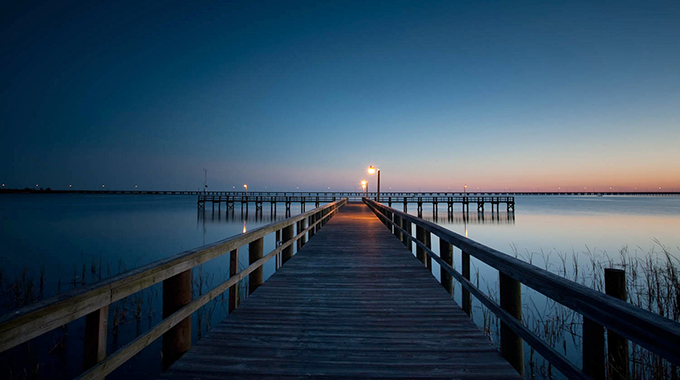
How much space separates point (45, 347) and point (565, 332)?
32.5 feet

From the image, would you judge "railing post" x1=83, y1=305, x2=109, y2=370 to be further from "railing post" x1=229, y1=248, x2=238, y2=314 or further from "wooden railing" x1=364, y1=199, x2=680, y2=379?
"wooden railing" x1=364, y1=199, x2=680, y2=379

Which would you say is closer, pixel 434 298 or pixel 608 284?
pixel 608 284

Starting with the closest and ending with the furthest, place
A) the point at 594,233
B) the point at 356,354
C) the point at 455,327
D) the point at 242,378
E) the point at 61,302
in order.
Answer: the point at 61,302
the point at 242,378
the point at 356,354
the point at 455,327
the point at 594,233

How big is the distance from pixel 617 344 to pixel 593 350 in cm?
31

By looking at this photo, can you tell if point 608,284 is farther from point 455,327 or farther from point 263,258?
point 263,258

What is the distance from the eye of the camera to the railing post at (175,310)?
2.45 metres

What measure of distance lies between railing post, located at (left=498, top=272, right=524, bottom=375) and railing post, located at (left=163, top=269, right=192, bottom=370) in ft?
8.16

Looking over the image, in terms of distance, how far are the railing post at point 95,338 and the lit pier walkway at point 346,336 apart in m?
0.77

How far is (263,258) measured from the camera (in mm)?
4246

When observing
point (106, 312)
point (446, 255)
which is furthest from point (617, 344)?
point (106, 312)

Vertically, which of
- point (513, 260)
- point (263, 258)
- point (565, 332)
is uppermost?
point (513, 260)

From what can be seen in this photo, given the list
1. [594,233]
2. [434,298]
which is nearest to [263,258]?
[434,298]

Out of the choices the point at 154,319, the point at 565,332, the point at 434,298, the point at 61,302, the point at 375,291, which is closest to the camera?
the point at 61,302

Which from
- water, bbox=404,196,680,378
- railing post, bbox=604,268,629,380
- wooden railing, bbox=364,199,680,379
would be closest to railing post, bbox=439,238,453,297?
wooden railing, bbox=364,199,680,379
